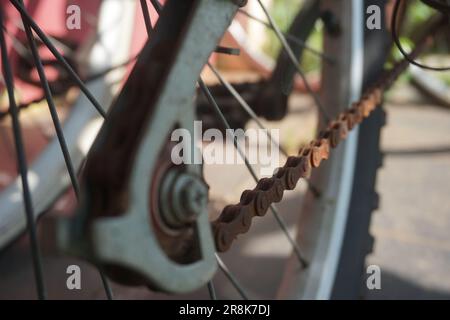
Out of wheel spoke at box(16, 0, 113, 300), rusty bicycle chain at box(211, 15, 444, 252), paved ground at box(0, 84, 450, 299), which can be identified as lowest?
paved ground at box(0, 84, 450, 299)

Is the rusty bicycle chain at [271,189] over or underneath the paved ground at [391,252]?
over

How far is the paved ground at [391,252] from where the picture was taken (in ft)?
4.03

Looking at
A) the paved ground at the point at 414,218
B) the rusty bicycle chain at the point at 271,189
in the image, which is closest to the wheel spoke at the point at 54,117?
the rusty bicycle chain at the point at 271,189

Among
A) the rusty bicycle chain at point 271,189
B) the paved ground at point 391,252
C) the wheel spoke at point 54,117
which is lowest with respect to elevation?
the paved ground at point 391,252

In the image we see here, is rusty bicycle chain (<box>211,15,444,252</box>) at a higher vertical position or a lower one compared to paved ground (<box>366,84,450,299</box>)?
higher

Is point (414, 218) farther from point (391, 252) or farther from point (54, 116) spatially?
point (54, 116)

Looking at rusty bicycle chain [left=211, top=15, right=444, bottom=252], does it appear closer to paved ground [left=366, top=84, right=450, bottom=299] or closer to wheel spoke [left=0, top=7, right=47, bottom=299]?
wheel spoke [left=0, top=7, right=47, bottom=299]

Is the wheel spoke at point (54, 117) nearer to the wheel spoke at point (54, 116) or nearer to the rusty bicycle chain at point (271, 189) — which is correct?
the wheel spoke at point (54, 116)

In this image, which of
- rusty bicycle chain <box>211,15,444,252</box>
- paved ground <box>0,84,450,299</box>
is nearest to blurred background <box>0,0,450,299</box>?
paved ground <box>0,84,450,299</box>

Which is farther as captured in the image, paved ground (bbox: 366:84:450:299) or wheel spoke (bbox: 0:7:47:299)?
paved ground (bbox: 366:84:450:299)

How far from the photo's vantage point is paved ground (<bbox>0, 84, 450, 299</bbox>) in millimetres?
1229
